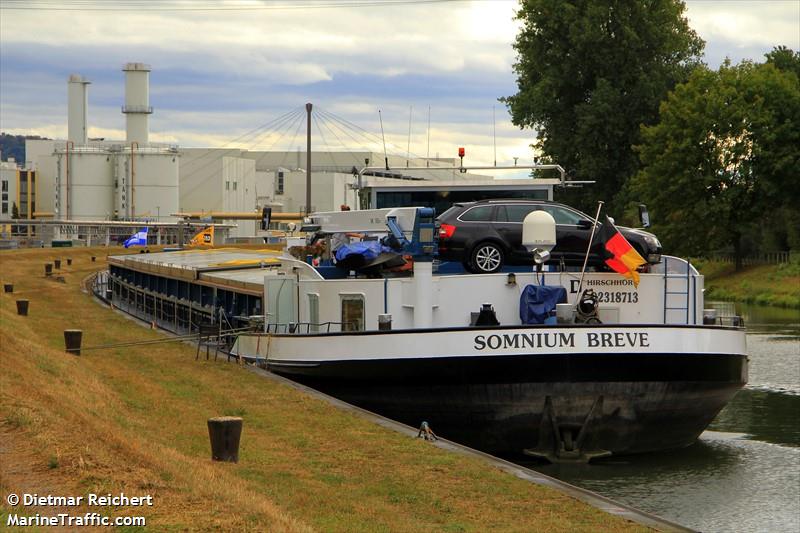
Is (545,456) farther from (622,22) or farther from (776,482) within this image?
(622,22)

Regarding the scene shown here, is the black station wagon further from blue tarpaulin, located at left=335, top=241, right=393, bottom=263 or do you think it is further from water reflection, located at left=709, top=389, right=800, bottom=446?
water reflection, located at left=709, top=389, right=800, bottom=446

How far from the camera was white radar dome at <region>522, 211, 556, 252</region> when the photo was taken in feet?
71.4

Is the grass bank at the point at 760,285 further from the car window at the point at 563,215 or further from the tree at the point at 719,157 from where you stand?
the car window at the point at 563,215

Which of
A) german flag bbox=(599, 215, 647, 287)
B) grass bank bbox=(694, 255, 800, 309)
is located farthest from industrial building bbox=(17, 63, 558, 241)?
german flag bbox=(599, 215, 647, 287)

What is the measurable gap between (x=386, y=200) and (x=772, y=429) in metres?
9.82

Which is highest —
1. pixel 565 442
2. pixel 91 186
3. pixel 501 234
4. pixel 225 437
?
pixel 91 186

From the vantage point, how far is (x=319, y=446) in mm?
17094

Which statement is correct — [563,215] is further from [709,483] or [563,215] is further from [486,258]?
[709,483]

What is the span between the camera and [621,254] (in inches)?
845

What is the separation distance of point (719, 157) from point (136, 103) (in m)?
74.4

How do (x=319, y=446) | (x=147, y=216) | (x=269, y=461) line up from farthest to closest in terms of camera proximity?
(x=147, y=216) → (x=319, y=446) → (x=269, y=461)

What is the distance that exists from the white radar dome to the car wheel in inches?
51.0

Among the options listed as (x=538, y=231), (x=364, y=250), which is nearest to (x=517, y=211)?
(x=538, y=231)

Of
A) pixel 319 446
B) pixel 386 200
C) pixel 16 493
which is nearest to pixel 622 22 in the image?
pixel 386 200
